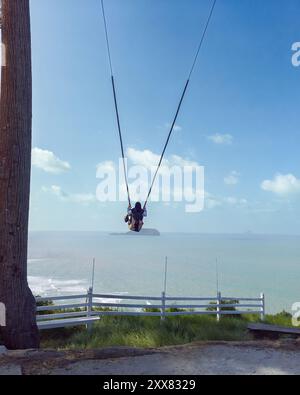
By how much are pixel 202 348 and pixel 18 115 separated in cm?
480

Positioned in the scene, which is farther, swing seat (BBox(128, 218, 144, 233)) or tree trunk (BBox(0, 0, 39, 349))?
swing seat (BBox(128, 218, 144, 233))

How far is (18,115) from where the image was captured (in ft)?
19.2

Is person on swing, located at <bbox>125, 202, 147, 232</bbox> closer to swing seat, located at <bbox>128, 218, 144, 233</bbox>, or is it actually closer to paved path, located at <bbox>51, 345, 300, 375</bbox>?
swing seat, located at <bbox>128, 218, 144, 233</bbox>

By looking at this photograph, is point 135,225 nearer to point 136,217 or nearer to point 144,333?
point 136,217

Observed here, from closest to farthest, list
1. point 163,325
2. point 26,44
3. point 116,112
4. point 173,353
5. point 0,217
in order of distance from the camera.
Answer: point 173,353 < point 0,217 < point 26,44 < point 116,112 < point 163,325

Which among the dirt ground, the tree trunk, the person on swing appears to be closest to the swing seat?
the person on swing

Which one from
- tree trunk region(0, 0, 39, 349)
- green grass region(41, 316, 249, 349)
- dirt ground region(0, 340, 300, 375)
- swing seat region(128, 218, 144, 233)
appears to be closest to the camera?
dirt ground region(0, 340, 300, 375)

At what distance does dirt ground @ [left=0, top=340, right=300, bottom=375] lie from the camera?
439 centimetres

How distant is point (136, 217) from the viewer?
7.82 metres

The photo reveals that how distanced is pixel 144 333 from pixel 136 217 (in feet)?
8.76

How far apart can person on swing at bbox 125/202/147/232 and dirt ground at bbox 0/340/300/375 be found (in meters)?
2.93

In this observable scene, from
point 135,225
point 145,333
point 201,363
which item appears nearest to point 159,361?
point 201,363
